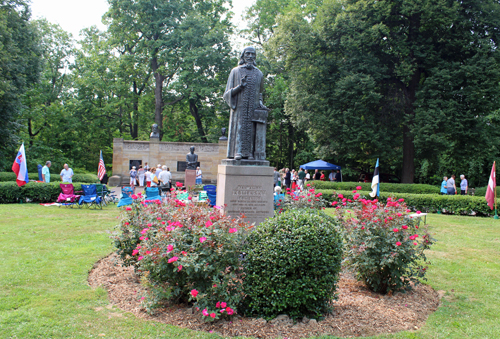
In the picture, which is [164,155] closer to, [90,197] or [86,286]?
[90,197]

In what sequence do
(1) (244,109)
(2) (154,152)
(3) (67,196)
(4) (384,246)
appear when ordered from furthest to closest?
1. (2) (154,152)
2. (3) (67,196)
3. (1) (244,109)
4. (4) (384,246)

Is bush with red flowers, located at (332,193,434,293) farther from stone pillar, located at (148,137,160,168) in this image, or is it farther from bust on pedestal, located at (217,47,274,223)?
stone pillar, located at (148,137,160,168)

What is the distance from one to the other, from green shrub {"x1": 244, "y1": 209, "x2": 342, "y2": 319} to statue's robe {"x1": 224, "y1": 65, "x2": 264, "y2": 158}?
9.87ft

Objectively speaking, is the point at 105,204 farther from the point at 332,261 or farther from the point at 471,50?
the point at 471,50

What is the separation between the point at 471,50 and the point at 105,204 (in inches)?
781

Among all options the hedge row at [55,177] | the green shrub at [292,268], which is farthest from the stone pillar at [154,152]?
the green shrub at [292,268]

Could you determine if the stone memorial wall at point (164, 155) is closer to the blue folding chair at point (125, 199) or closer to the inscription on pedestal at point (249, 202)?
the blue folding chair at point (125, 199)

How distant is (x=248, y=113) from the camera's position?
736 centimetres

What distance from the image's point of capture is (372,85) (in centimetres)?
1981

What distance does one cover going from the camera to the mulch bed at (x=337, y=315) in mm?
4227

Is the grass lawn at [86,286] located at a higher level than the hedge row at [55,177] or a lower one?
lower

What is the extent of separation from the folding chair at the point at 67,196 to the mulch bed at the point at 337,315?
9.47 metres

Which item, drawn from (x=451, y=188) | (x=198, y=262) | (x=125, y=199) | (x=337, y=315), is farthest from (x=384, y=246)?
(x=451, y=188)

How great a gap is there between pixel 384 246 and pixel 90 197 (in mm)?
12120
